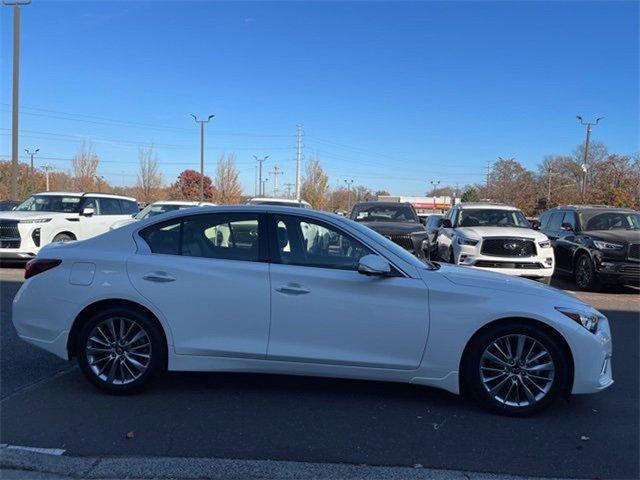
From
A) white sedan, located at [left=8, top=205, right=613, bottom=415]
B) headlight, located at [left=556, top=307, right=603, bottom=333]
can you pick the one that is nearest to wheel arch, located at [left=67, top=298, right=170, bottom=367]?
white sedan, located at [left=8, top=205, right=613, bottom=415]

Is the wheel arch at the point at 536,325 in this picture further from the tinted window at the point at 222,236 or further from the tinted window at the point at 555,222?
the tinted window at the point at 555,222

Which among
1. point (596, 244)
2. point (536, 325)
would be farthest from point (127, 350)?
point (596, 244)

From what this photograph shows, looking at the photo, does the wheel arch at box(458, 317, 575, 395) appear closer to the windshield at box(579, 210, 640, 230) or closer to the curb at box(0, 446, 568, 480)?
the curb at box(0, 446, 568, 480)

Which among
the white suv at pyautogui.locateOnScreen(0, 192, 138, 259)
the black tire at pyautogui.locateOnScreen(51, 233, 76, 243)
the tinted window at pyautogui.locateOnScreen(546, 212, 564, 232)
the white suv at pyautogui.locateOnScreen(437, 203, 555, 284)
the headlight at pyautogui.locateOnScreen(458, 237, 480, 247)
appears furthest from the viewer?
the tinted window at pyautogui.locateOnScreen(546, 212, 564, 232)

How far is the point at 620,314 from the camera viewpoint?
8.90m

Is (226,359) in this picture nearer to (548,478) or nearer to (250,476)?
(250,476)

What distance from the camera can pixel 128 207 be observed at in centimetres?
1644

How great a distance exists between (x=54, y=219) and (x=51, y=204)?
3.70ft

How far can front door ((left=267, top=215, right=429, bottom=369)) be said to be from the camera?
4.30 metres

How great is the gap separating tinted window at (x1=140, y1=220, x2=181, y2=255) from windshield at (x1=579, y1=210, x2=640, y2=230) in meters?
10.3

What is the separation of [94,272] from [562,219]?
1167 centimetres

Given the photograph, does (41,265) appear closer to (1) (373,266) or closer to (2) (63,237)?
(1) (373,266)

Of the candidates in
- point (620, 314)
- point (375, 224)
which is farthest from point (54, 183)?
point (620, 314)

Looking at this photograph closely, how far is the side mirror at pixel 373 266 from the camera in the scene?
14.0 ft
